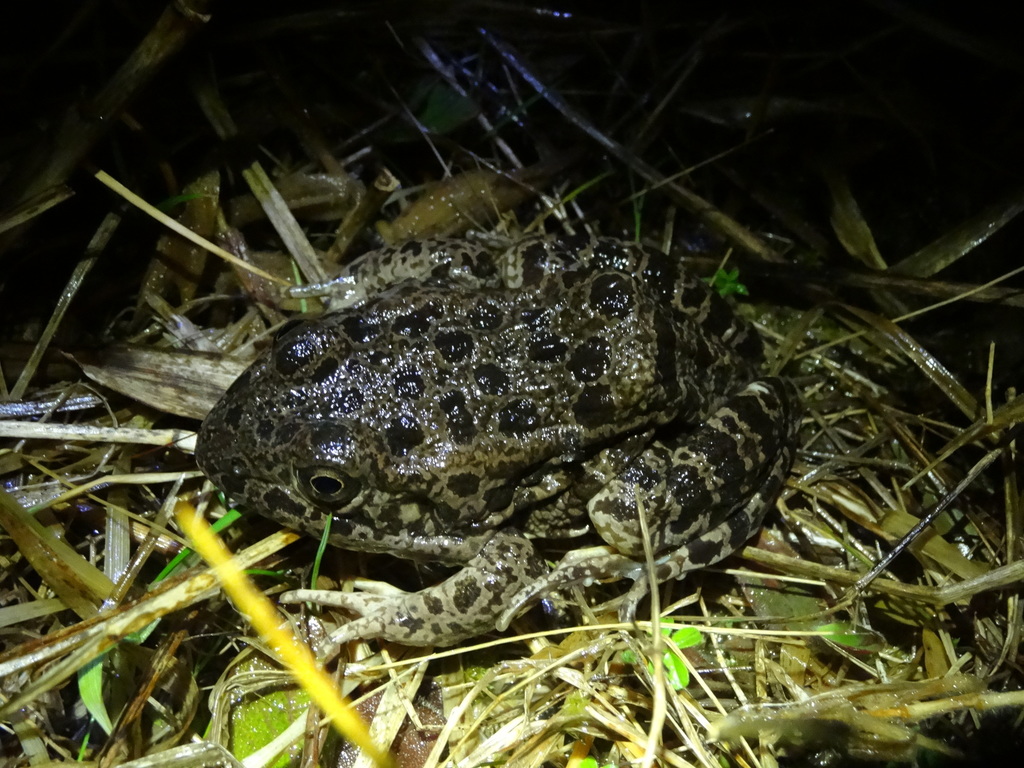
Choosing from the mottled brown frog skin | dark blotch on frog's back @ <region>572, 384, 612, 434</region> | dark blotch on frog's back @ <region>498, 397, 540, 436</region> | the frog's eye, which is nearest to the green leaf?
the mottled brown frog skin

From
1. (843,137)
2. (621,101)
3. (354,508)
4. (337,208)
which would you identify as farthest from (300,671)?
(843,137)

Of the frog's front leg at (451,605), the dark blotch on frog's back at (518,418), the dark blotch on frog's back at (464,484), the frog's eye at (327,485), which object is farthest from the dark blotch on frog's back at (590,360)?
the frog's eye at (327,485)

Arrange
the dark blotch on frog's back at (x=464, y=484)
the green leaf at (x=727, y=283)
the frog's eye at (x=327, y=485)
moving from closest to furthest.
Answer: the frog's eye at (x=327, y=485), the dark blotch on frog's back at (x=464, y=484), the green leaf at (x=727, y=283)

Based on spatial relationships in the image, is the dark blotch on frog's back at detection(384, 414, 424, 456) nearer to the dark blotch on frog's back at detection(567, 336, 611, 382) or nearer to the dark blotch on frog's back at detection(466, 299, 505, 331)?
the dark blotch on frog's back at detection(466, 299, 505, 331)

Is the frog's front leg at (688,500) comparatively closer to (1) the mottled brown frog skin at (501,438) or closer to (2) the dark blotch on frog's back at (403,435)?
(1) the mottled brown frog skin at (501,438)

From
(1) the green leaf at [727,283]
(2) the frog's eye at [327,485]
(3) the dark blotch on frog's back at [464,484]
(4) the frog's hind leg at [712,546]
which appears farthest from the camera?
(1) the green leaf at [727,283]

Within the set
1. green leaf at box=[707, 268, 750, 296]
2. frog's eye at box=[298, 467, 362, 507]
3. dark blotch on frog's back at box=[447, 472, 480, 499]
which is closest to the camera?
frog's eye at box=[298, 467, 362, 507]

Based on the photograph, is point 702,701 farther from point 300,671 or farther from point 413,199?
point 413,199
